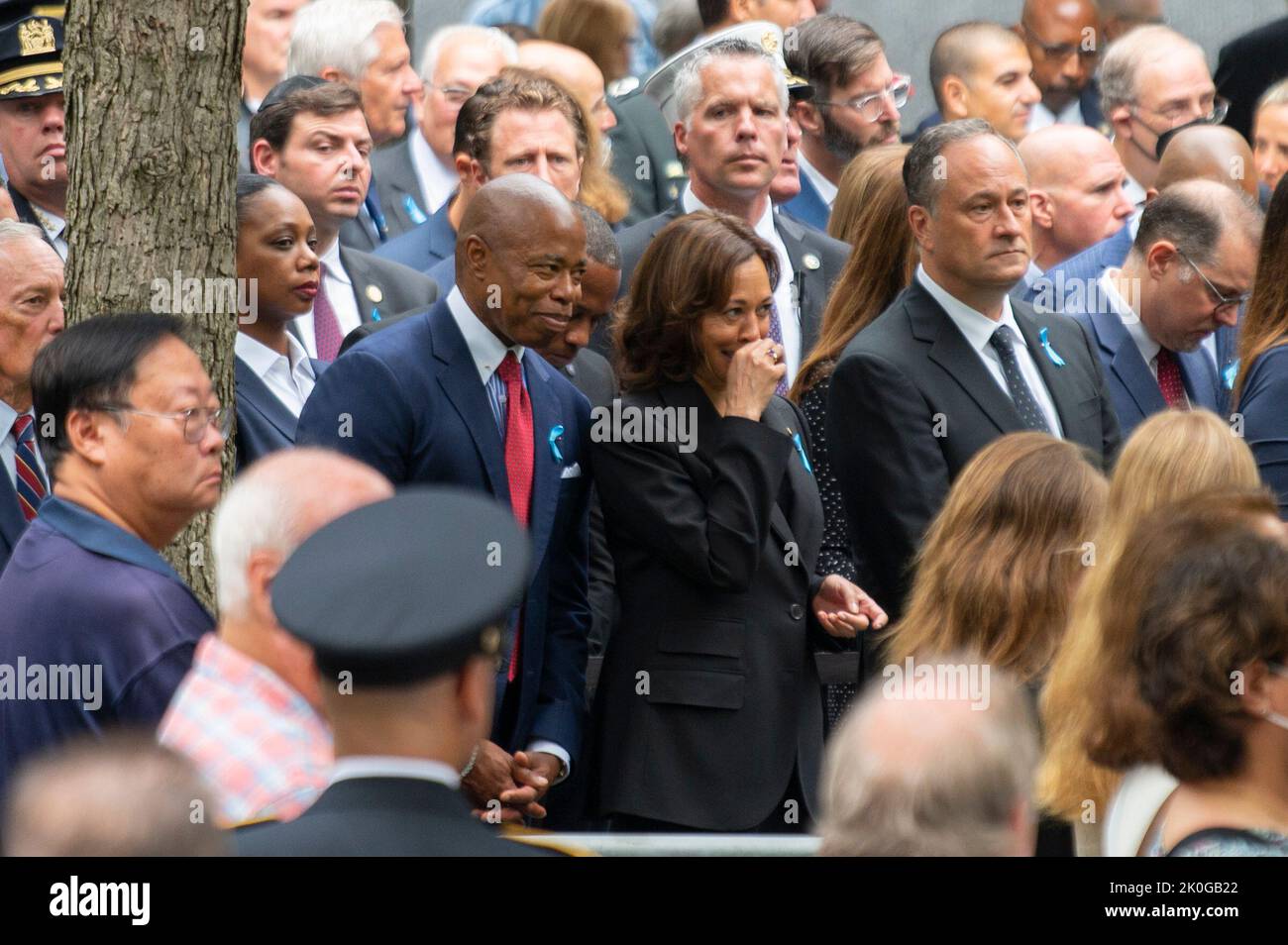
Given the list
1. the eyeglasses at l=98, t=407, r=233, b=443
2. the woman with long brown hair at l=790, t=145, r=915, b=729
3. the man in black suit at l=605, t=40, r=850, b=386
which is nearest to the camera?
the eyeglasses at l=98, t=407, r=233, b=443

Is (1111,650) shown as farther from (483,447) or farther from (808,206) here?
(808,206)

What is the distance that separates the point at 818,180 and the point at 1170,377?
1.93 meters

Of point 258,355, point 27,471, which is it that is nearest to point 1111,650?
point 258,355

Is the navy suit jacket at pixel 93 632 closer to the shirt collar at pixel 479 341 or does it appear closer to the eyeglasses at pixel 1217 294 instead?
the shirt collar at pixel 479 341

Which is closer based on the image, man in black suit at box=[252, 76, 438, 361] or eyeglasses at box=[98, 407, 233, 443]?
eyeglasses at box=[98, 407, 233, 443]

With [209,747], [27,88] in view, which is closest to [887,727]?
[209,747]

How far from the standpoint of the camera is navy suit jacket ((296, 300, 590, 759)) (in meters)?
4.90

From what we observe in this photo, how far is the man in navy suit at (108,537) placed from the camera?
12.2 feet

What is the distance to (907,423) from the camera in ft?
17.9

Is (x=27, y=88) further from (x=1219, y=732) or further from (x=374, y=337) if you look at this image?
(x=1219, y=732)

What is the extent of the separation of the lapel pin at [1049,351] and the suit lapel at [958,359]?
1.06 ft

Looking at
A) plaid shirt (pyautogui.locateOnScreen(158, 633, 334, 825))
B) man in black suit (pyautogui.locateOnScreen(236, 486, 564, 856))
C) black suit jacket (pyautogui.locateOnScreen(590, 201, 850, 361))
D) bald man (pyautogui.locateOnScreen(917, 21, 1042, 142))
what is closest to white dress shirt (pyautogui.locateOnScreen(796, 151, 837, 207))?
bald man (pyautogui.locateOnScreen(917, 21, 1042, 142))

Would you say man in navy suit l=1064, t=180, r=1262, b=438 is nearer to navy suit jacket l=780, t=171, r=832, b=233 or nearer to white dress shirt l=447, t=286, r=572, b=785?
navy suit jacket l=780, t=171, r=832, b=233

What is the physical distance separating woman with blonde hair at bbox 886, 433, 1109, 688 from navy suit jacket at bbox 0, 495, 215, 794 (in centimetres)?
158
